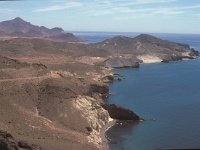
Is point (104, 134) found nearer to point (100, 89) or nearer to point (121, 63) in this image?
point (100, 89)

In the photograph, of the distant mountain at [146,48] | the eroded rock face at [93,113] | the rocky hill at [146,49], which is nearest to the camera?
the eroded rock face at [93,113]

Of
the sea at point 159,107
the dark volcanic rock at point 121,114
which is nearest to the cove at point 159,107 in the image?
the sea at point 159,107

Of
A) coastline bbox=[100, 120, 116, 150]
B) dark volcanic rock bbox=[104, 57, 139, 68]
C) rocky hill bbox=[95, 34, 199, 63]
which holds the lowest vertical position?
coastline bbox=[100, 120, 116, 150]

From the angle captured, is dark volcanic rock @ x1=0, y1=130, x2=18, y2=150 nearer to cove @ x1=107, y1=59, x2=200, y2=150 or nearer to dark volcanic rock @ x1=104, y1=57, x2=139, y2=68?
cove @ x1=107, y1=59, x2=200, y2=150

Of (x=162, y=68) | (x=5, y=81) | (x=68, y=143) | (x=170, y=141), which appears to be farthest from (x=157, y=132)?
(x=162, y=68)

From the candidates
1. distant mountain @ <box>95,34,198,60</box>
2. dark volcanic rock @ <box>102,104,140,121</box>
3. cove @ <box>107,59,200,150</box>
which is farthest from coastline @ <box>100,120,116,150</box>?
distant mountain @ <box>95,34,198,60</box>

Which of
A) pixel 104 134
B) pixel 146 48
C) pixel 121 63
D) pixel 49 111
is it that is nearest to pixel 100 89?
pixel 104 134

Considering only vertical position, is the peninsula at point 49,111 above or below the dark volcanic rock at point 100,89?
above

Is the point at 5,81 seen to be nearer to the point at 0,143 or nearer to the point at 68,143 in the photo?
the point at 68,143

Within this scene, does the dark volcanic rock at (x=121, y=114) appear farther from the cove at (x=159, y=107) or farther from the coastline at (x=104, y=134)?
the cove at (x=159, y=107)
